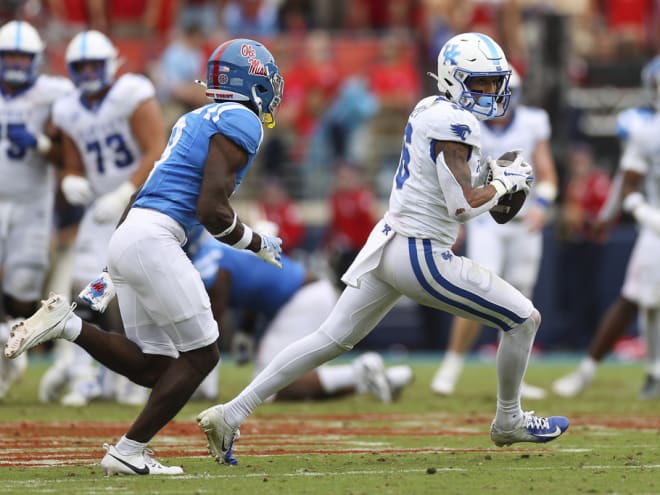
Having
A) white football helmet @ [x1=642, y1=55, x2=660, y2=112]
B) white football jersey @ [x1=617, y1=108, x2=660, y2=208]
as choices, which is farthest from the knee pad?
white football helmet @ [x1=642, y1=55, x2=660, y2=112]

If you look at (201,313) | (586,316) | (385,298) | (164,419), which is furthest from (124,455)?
(586,316)

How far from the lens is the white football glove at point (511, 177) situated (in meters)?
5.68

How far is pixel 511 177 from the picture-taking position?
5.73m

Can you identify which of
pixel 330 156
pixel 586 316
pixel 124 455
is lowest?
pixel 586 316

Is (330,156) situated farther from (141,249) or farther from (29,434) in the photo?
(141,249)

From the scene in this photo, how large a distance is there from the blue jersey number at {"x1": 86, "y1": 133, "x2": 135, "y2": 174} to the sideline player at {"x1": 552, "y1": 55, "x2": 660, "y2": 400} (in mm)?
3137

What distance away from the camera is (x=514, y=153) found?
5.95 m

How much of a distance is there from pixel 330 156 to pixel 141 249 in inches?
378

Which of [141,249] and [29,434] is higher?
[141,249]

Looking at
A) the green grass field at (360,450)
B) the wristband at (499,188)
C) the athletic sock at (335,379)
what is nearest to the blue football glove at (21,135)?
the green grass field at (360,450)

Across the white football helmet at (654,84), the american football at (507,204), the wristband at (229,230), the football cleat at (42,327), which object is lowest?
the football cleat at (42,327)

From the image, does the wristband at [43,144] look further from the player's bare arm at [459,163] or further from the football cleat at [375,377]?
the player's bare arm at [459,163]

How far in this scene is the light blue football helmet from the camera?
5441mm

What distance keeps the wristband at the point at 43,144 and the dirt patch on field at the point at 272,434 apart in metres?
1.99
